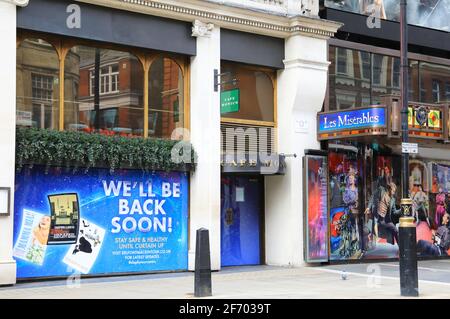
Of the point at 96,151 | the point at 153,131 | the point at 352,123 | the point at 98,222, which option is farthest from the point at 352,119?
the point at 98,222

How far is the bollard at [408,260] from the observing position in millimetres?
12414

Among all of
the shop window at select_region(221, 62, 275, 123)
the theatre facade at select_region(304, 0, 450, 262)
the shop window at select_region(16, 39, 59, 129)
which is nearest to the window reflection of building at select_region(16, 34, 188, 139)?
the shop window at select_region(16, 39, 59, 129)

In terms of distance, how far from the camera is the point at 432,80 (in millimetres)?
21750

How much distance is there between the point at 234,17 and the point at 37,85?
5290 mm

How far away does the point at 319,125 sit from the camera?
1892 cm

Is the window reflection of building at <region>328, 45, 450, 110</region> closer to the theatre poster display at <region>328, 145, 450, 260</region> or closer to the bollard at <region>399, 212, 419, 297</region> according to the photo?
the theatre poster display at <region>328, 145, 450, 260</region>

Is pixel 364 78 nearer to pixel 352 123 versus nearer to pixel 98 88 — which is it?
pixel 352 123

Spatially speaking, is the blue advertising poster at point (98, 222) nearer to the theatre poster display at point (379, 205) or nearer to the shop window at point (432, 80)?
the theatre poster display at point (379, 205)

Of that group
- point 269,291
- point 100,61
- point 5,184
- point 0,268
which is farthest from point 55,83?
point 269,291

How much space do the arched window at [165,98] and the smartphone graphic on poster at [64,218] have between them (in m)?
2.64

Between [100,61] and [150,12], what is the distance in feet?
5.41

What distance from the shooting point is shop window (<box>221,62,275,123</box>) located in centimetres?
1828

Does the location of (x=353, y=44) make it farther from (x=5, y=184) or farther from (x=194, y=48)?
(x=5, y=184)

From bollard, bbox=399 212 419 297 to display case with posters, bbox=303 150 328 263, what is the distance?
5.94 metres
